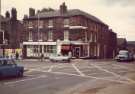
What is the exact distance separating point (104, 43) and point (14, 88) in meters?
64.1

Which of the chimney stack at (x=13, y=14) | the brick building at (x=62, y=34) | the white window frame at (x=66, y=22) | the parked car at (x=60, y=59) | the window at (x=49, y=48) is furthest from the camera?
the chimney stack at (x=13, y=14)

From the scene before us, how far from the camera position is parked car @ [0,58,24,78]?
77.0 feet

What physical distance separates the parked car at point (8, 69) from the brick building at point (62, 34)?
3905 centimetres

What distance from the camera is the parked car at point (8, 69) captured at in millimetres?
23455

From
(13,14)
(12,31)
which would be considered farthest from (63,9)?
(12,31)

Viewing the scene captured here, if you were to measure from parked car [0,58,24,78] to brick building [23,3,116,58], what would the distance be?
1537 inches

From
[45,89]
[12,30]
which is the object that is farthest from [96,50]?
[45,89]

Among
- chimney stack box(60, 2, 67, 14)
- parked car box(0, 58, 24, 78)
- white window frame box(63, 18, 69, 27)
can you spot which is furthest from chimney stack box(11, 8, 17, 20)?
parked car box(0, 58, 24, 78)

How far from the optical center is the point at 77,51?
64625 millimetres

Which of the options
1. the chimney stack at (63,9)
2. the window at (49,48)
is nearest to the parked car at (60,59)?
the window at (49,48)

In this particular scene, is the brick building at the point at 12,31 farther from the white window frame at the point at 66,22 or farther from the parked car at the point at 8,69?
the parked car at the point at 8,69

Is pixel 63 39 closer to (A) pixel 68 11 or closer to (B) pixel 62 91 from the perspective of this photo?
(A) pixel 68 11

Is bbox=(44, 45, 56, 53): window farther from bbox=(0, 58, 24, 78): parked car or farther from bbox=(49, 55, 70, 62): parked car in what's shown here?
bbox=(0, 58, 24, 78): parked car

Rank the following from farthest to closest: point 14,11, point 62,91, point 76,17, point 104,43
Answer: point 104,43 < point 14,11 < point 76,17 < point 62,91
